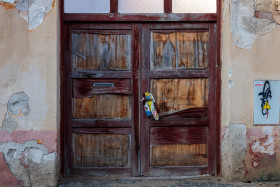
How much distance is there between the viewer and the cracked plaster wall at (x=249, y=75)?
4371mm

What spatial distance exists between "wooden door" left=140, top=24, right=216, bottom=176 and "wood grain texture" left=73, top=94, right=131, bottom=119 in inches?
11.0

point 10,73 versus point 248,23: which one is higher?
point 248,23

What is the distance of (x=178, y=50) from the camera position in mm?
4648

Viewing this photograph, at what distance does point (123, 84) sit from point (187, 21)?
1.14 m

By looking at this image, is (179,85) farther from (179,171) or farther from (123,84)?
(179,171)

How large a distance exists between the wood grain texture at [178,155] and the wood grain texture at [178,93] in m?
0.49

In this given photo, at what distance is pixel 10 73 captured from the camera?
4238mm

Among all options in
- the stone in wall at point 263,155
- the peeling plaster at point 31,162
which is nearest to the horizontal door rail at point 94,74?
the peeling plaster at point 31,162

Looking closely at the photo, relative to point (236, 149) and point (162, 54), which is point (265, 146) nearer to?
point (236, 149)

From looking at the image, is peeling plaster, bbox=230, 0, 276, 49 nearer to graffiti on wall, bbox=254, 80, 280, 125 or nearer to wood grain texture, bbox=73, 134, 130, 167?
graffiti on wall, bbox=254, 80, 280, 125

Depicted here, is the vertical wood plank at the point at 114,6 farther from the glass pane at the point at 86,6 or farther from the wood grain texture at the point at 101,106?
the wood grain texture at the point at 101,106

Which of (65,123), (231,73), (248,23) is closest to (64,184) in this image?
(65,123)

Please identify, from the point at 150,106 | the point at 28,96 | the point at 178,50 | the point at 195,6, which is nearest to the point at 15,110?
the point at 28,96

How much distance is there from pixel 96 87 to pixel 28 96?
0.83 m
